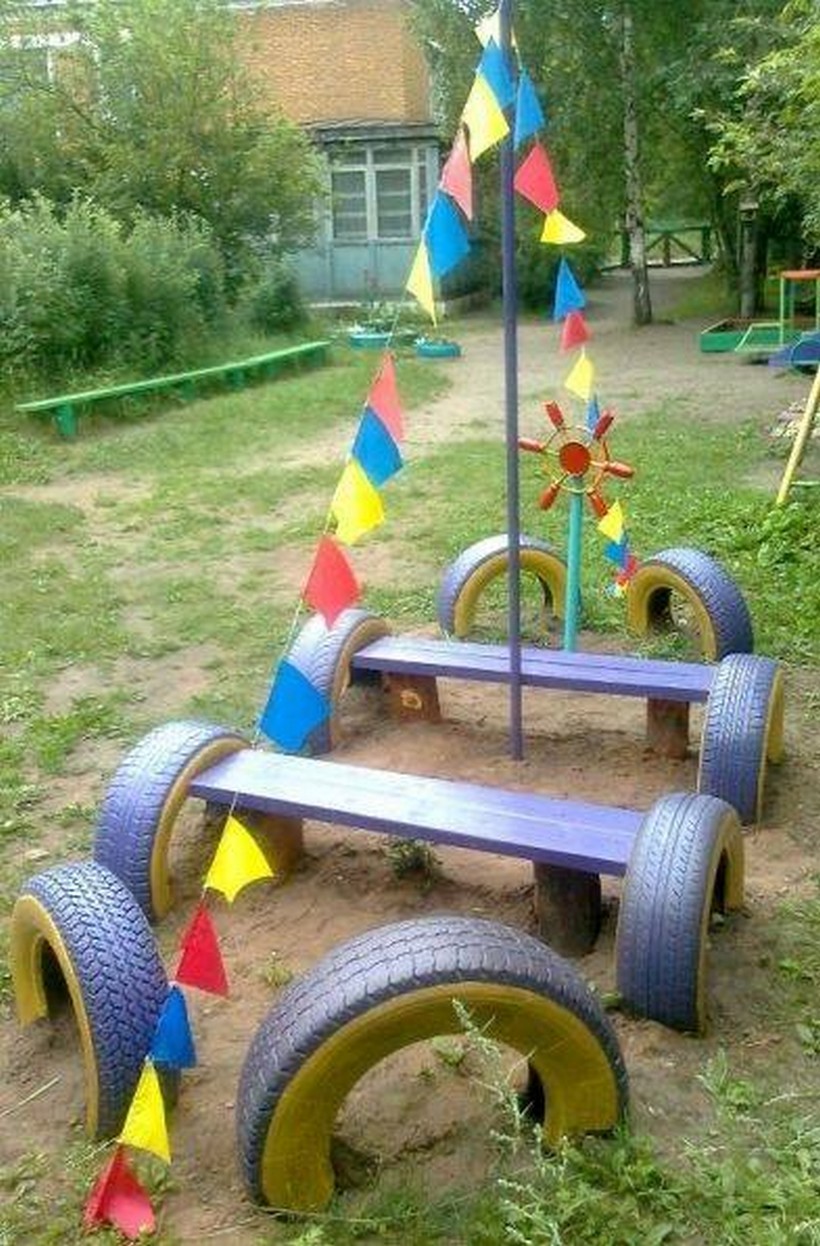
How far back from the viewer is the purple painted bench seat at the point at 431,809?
10.6ft

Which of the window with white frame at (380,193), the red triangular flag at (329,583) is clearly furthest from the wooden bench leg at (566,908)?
the window with white frame at (380,193)

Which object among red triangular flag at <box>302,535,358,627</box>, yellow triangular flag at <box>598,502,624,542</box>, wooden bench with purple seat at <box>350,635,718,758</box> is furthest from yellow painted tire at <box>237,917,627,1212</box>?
yellow triangular flag at <box>598,502,624,542</box>

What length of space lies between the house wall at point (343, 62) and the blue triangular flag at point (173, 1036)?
77.8 ft

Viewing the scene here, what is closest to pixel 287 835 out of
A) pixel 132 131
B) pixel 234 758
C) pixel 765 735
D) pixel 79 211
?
pixel 234 758

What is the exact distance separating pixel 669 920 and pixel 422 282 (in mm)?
1861

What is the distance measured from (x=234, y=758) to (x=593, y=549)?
12.1ft

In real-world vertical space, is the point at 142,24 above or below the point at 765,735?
above

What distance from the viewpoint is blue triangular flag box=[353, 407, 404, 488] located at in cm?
A: 341

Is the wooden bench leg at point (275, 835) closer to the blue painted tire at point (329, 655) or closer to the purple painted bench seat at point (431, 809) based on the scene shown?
the purple painted bench seat at point (431, 809)

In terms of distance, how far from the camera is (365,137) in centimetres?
2389

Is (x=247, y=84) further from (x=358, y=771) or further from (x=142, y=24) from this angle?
(x=358, y=771)

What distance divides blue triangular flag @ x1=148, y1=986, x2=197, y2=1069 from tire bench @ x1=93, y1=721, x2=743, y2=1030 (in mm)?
921

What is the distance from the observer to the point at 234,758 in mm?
3842

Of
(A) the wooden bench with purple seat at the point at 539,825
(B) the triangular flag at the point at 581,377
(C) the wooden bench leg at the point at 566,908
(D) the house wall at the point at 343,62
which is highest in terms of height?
(D) the house wall at the point at 343,62
